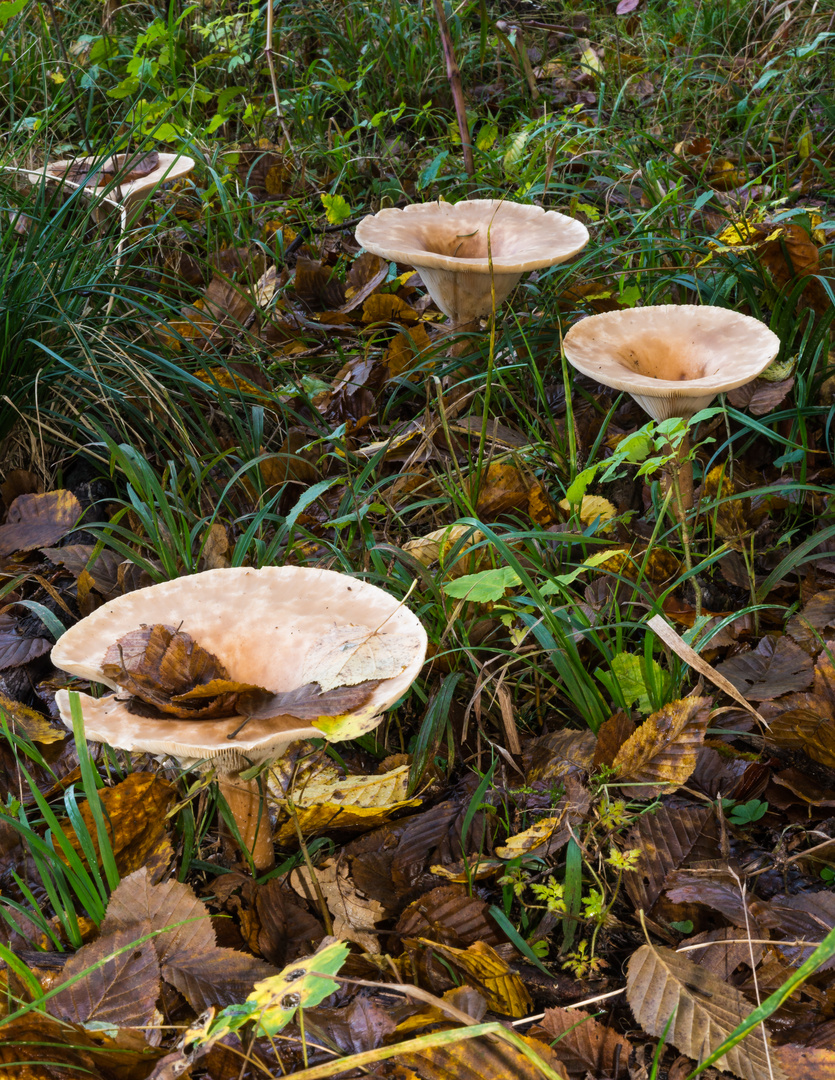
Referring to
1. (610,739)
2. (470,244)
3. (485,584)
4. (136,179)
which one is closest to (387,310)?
(470,244)

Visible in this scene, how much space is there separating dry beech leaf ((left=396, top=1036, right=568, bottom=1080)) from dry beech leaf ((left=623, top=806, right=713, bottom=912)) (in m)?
0.45

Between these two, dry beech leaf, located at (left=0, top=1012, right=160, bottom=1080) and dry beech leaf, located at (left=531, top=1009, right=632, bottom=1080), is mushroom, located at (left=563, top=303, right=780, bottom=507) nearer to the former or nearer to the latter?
dry beech leaf, located at (left=531, top=1009, right=632, bottom=1080)

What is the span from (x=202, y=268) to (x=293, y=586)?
2.81 meters

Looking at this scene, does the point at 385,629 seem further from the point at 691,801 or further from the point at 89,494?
the point at 89,494

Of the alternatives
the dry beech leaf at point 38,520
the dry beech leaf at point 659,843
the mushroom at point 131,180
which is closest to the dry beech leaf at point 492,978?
the dry beech leaf at point 659,843

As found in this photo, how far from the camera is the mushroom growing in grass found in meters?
2.87

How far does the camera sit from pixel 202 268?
4.12m

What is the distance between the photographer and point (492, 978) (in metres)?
1.53

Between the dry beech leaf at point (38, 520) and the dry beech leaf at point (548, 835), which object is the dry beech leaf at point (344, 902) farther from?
the dry beech leaf at point (38, 520)

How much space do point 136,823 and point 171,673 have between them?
1.29ft

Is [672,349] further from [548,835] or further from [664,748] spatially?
[548,835]

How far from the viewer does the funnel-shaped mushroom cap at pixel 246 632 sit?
1476 millimetres

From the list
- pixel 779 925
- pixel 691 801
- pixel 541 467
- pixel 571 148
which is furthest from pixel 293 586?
pixel 571 148

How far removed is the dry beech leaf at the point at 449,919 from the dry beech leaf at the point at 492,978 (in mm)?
86
